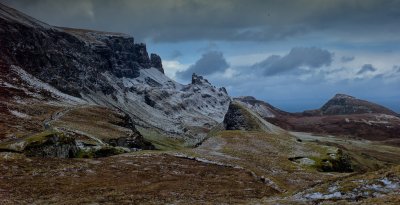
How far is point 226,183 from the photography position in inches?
2067

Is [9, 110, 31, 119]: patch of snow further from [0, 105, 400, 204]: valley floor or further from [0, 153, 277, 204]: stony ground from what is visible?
[0, 153, 277, 204]: stony ground

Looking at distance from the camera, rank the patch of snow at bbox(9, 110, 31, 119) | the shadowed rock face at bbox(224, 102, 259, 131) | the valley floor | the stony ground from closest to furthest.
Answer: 1. the valley floor
2. the stony ground
3. the patch of snow at bbox(9, 110, 31, 119)
4. the shadowed rock face at bbox(224, 102, 259, 131)

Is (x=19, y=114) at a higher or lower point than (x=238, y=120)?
higher

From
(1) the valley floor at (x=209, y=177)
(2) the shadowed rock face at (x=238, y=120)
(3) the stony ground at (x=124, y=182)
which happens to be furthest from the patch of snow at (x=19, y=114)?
(2) the shadowed rock face at (x=238, y=120)

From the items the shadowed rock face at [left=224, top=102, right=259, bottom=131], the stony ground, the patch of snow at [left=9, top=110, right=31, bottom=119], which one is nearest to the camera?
the stony ground

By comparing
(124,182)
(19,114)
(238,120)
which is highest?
(19,114)

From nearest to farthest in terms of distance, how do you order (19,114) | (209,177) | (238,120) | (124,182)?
(124,182) < (209,177) < (19,114) < (238,120)

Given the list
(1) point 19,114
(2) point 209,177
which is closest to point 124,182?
(2) point 209,177

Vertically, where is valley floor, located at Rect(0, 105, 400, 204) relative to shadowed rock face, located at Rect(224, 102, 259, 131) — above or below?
below

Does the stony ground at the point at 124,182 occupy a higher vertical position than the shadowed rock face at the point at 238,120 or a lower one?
lower

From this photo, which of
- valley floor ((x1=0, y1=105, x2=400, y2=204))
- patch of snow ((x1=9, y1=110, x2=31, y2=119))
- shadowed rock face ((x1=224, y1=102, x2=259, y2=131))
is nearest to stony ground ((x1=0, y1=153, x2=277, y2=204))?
valley floor ((x1=0, y1=105, x2=400, y2=204))

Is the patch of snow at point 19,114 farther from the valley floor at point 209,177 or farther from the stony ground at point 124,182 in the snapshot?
the stony ground at point 124,182

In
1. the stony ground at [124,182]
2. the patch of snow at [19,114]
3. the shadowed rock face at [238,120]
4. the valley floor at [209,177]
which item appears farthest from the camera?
the shadowed rock face at [238,120]

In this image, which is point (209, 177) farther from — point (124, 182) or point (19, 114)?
point (19, 114)
